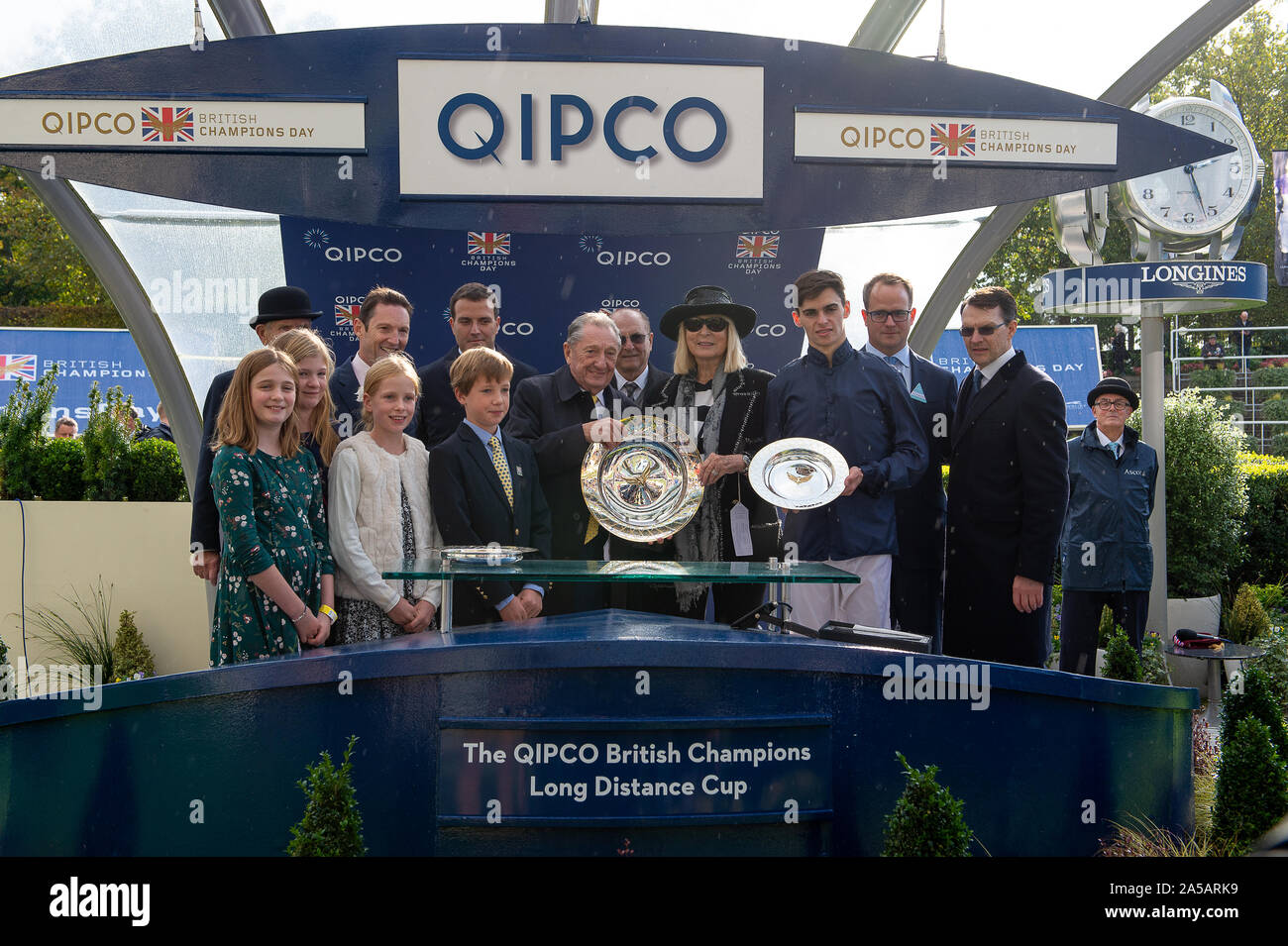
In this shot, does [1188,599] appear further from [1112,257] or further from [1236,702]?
[1112,257]

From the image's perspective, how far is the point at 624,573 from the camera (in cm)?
382

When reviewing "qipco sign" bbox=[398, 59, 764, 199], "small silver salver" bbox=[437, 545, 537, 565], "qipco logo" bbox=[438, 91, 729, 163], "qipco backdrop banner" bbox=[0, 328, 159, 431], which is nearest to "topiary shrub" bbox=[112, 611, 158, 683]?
"qipco sign" bbox=[398, 59, 764, 199]

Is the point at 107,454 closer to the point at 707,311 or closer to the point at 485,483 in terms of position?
the point at 485,483

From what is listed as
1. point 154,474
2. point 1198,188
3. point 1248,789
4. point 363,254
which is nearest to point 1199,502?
point 1198,188

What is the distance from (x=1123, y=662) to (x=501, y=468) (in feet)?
10.4

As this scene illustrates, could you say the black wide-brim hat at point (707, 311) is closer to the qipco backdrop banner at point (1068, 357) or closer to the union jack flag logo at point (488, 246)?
the union jack flag logo at point (488, 246)

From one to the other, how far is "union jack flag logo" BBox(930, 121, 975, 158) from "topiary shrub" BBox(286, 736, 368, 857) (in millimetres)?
4158

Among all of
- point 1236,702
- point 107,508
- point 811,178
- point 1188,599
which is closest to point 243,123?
point 811,178

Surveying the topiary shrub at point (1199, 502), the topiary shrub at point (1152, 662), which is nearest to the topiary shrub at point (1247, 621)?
the topiary shrub at point (1199, 502)

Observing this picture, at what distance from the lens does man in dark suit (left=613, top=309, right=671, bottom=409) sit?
6.02 meters

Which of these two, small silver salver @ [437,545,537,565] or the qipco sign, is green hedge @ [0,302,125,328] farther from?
small silver salver @ [437,545,537,565]

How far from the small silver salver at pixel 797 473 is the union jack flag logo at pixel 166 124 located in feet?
10.6

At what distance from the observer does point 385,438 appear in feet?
15.1
